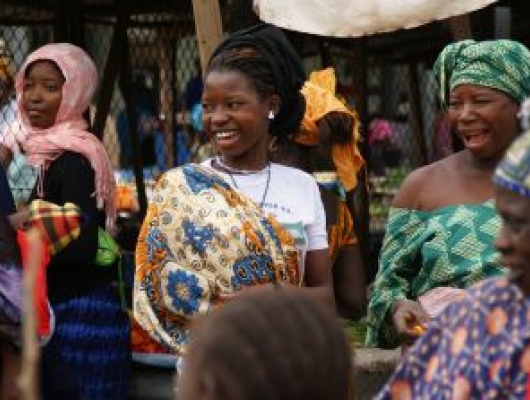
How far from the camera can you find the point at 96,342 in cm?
463

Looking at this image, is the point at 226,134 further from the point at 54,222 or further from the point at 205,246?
the point at 54,222

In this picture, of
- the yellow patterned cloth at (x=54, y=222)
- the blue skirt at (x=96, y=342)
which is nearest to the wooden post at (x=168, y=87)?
the blue skirt at (x=96, y=342)

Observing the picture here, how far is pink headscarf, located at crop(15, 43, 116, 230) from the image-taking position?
464 centimetres

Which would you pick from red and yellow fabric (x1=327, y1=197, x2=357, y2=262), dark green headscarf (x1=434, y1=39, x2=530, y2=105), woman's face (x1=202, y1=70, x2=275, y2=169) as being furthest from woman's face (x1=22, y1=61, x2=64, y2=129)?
dark green headscarf (x1=434, y1=39, x2=530, y2=105)

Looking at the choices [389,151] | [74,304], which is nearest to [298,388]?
[74,304]

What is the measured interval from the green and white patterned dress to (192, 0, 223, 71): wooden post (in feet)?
3.77

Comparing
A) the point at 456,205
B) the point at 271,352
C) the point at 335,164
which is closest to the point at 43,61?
the point at 335,164

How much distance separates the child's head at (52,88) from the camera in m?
4.80

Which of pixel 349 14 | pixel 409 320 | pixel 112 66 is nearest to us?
pixel 409 320

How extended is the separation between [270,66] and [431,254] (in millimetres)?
772

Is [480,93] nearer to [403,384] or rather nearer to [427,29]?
[403,384]

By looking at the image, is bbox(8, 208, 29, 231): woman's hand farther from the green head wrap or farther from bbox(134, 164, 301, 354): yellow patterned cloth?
the green head wrap

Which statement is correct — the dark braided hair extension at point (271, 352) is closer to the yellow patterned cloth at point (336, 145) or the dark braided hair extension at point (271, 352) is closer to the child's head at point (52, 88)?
the yellow patterned cloth at point (336, 145)

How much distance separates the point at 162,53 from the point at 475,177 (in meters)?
5.41
